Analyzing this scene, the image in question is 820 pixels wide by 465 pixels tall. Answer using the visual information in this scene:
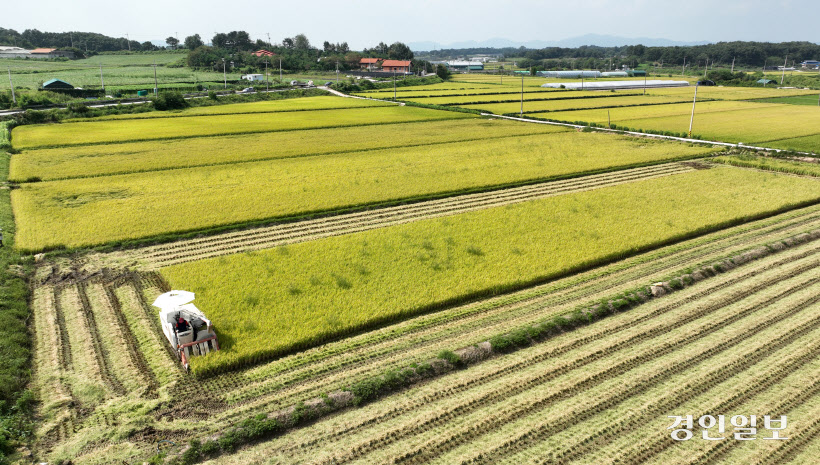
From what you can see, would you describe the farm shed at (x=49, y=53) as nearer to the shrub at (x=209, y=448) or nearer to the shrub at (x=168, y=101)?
the shrub at (x=168, y=101)

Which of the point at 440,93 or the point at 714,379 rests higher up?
the point at 440,93

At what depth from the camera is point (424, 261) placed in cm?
1803

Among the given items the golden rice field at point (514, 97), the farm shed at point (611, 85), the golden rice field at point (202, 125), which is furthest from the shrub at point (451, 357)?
the farm shed at point (611, 85)

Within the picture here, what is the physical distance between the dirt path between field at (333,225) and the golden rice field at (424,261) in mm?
1201

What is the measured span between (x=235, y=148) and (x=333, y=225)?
66.3 ft

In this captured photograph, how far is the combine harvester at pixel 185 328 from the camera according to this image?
1243cm

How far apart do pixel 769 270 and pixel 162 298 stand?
19.6 meters

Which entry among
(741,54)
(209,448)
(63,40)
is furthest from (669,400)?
(63,40)

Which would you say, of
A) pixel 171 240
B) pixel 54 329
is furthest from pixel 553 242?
pixel 54 329

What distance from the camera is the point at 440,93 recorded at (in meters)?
84.3

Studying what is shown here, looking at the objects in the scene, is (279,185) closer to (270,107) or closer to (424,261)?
(424,261)

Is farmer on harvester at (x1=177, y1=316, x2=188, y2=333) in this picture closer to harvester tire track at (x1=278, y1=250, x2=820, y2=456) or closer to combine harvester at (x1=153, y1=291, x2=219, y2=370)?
combine harvester at (x1=153, y1=291, x2=219, y2=370)

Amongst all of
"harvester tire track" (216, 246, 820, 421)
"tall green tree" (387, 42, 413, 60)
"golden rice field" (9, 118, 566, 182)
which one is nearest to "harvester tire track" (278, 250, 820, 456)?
"harvester tire track" (216, 246, 820, 421)

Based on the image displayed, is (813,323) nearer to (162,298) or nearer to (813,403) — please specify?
(813,403)
